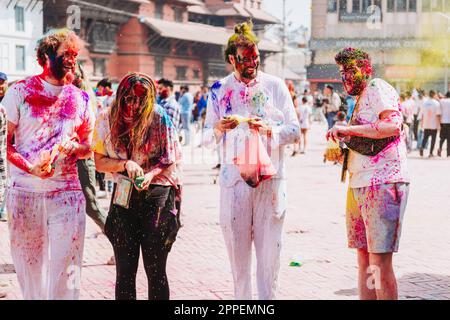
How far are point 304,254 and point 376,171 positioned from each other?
9.59 ft

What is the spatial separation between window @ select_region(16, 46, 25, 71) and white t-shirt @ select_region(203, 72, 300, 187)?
35.9m

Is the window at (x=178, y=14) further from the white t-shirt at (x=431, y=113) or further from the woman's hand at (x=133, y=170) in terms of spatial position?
the woman's hand at (x=133, y=170)

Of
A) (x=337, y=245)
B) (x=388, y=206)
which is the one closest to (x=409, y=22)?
(x=337, y=245)

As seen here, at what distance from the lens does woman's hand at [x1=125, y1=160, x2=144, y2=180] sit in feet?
13.2

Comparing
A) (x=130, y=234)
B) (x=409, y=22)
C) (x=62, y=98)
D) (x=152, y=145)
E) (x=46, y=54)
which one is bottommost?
(x=130, y=234)

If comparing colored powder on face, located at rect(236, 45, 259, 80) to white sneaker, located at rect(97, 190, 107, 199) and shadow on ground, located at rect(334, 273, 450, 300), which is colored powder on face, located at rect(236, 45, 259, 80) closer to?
shadow on ground, located at rect(334, 273, 450, 300)

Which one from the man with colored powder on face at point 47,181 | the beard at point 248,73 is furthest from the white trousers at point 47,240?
the beard at point 248,73

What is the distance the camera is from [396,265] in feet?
21.5

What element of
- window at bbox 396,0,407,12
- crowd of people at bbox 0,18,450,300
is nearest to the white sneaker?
crowd of people at bbox 0,18,450,300

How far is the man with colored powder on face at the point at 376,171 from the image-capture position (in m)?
4.21

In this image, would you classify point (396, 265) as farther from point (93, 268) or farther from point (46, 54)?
point (46, 54)

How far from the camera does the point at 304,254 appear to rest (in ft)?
23.1

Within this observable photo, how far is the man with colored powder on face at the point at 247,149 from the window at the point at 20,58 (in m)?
35.9
